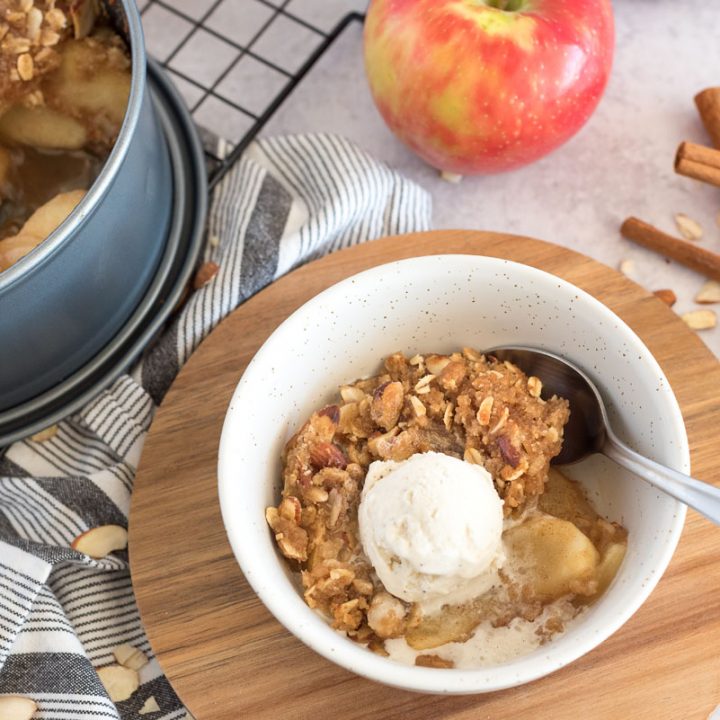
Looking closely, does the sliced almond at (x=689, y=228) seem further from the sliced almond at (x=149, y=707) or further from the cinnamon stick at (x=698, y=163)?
the sliced almond at (x=149, y=707)

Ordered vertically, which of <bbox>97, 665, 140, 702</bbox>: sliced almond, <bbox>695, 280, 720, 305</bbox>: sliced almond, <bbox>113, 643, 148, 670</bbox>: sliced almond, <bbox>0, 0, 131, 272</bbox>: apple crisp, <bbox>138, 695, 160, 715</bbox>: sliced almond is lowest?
<bbox>138, 695, 160, 715</bbox>: sliced almond

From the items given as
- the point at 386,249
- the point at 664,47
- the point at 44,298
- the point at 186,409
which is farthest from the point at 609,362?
the point at 664,47

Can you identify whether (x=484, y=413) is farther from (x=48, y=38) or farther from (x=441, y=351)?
(x=48, y=38)

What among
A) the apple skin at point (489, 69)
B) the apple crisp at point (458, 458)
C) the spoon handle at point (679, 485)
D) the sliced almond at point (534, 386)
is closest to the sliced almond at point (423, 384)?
the apple crisp at point (458, 458)

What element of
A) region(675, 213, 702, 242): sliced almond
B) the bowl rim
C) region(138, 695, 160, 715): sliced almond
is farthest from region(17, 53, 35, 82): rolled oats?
region(675, 213, 702, 242): sliced almond

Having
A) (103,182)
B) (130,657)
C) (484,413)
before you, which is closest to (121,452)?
(130,657)

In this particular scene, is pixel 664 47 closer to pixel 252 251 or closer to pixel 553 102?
pixel 553 102

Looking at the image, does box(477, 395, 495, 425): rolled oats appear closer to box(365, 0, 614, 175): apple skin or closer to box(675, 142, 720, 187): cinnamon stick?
box(365, 0, 614, 175): apple skin
